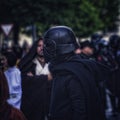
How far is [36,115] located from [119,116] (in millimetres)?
5343

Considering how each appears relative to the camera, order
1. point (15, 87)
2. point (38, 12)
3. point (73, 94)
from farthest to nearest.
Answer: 1. point (38, 12)
2. point (15, 87)
3. point (73, 94)

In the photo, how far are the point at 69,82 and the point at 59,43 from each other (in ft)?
1.26

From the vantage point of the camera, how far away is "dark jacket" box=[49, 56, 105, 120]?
478 centimetres

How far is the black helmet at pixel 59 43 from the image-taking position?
500 cm

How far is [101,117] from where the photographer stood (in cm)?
508

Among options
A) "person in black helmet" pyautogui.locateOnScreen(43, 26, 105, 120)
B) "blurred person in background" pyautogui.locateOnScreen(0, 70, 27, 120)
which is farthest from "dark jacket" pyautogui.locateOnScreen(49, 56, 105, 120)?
"blurred person in background" pyautogui.locateOnScreen(0, 70, 27, 120)

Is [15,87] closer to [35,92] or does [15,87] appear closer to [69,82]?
[35,92]

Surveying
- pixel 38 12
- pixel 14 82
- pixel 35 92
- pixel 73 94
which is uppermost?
pixel 38 12

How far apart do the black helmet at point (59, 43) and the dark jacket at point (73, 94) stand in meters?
0.09

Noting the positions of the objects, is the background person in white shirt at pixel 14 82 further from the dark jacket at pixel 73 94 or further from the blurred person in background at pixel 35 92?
the dark jacket at pixel 73 94

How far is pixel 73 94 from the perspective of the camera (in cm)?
479

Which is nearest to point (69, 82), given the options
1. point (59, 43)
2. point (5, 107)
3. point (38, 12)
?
point (59, 43)

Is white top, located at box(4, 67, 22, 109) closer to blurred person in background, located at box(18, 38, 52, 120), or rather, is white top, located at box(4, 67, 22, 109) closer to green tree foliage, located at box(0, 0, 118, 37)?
blurred person in background, located at box(18, 38, 52, 120)

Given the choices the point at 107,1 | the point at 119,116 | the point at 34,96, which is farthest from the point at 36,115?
the point at 107,1
